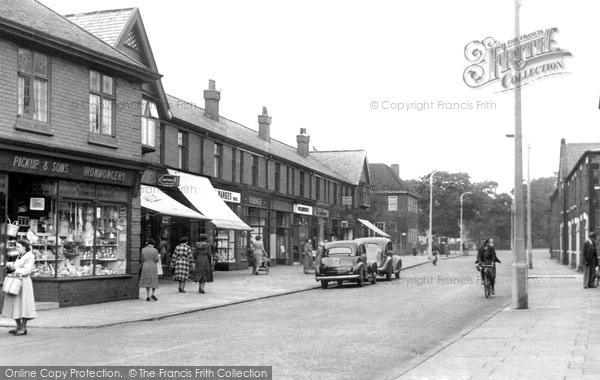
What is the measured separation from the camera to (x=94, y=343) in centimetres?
1212

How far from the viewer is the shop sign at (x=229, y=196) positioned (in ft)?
115

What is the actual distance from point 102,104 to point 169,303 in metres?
5.58

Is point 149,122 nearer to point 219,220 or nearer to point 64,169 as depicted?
point 219,220

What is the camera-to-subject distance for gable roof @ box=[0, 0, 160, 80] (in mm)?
16766

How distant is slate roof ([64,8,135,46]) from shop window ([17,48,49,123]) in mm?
6329

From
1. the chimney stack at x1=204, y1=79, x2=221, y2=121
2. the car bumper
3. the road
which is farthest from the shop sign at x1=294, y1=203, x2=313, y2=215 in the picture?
the road

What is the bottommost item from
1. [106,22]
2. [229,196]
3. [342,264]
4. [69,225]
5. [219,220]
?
[342,264]

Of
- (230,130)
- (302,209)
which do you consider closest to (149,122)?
(230,130)

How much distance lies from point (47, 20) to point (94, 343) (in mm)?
10206

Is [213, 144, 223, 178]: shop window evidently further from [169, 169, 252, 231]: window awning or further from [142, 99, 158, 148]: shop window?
[142, 99, 158, 148]: shop window

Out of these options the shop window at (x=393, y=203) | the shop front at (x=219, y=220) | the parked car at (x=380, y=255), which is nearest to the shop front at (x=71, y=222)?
the shop front at (x=219, y=220)

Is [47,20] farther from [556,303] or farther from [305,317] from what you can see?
[556,303]

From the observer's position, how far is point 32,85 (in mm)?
17500

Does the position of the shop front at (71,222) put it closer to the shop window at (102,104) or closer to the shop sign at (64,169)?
the shop sign at (64,169)
